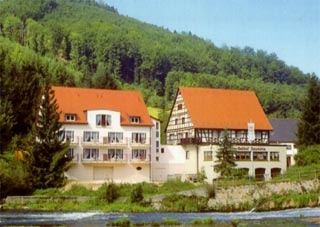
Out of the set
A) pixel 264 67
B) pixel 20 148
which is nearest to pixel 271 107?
pixel 264 67

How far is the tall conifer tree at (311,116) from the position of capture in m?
63.2

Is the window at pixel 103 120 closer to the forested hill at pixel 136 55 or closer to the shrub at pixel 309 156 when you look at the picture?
the shrub at pixel 309 156

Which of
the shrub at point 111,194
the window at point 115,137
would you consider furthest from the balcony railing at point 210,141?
the shrub at point 111,194

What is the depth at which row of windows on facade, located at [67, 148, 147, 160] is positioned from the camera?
63094 millimetres

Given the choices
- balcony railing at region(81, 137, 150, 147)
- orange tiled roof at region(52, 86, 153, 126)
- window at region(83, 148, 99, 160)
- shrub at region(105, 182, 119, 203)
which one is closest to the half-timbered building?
balcony railing at region(81, 137, 150, 147)

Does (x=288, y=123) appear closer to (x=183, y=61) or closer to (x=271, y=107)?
(x=271, y=107)

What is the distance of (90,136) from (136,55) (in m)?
94.7

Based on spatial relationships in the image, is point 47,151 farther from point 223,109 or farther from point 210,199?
point 223,109

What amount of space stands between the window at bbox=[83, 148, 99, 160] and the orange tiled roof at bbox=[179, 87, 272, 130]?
11079 mm

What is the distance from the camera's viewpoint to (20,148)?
2352 inches

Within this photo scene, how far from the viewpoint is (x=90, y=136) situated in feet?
210

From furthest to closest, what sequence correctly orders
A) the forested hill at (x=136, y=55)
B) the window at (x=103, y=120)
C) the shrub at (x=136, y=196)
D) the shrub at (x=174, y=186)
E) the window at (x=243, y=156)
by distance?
the forested hill at (x=136, y=55)
the window at (x=243, y=156)
the window at (x=103, y=120)
the shrub at (x=174, y=186)
the shrub at (x=136, y=196)

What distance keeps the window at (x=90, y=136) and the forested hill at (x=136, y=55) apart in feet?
201

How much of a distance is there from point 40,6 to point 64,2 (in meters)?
13.8
